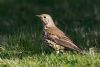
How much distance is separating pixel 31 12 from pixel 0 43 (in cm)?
646

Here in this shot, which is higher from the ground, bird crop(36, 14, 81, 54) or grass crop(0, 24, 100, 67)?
bird crop(36, 14, 81, 54)

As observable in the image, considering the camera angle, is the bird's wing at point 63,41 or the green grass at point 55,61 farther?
the bird's wing at point 63,41

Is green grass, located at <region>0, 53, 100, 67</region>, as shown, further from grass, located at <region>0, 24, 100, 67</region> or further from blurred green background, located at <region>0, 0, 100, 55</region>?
blurred green background, located at <region>0, 0, 100, 55</region>

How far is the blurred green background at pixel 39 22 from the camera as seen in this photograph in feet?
38.5

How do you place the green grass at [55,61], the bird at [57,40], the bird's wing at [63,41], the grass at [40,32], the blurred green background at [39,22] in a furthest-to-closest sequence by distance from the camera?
the blurred green background at [39,22], the bird at [57,40], the bird's wing at [63,41], the grass at [40,32], the green grass at [55,61]

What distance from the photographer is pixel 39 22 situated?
1590cm

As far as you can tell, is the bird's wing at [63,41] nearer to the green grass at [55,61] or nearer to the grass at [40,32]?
A: the grass at [40,32]

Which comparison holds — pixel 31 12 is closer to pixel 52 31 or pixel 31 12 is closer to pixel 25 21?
pixel 25 21

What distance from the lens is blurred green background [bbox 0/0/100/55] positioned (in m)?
11.8

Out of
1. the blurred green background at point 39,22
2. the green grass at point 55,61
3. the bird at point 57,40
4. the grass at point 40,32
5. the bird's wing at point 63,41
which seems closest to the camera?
the green grass at point 55,61

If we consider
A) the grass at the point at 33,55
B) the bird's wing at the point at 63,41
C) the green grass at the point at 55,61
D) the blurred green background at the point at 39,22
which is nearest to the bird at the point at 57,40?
the bird's wing at the point at 63,41

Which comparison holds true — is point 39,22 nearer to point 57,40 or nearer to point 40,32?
point 40,32

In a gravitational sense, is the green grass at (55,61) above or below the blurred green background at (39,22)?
below

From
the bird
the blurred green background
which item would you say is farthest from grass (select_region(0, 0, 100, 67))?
the bird
